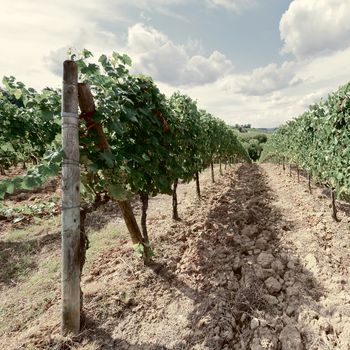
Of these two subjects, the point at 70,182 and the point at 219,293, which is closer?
the point at 70,182

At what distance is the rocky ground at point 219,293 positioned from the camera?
12.5 feet

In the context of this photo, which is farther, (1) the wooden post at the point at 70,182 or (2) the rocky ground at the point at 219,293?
(2) the rocky ground at the point at 219,293

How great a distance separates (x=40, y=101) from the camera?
3.79 m

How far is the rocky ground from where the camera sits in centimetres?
382

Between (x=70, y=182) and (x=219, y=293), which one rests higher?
(x=70, y=182)

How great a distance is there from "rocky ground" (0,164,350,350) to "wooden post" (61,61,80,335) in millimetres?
955

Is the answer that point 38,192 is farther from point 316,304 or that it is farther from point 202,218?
point 316,304

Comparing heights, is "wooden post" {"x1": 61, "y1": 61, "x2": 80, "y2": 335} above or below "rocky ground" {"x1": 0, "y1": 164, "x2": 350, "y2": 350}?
above

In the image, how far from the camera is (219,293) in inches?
184

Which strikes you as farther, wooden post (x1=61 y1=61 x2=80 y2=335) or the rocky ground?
the rocky ground

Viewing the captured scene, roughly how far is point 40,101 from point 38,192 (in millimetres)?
12392

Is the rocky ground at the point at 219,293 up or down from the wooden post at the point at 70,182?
down

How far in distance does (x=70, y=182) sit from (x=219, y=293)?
113 inches

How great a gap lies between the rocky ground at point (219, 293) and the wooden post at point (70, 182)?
955 mm
